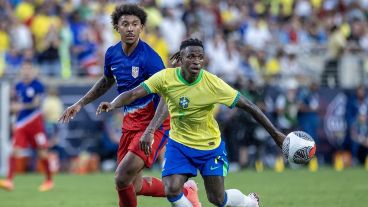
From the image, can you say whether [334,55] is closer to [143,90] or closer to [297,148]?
[297,148]

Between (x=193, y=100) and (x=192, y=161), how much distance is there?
0.65 meters

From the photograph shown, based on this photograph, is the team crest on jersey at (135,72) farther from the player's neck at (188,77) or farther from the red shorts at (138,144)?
the player's neck at (188,77)

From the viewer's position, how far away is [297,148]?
10445mm

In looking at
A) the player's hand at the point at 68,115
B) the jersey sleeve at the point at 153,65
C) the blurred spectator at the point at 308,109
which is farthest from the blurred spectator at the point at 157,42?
the player's hand at the point at 68,115

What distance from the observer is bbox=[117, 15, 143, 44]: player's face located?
37.2ft

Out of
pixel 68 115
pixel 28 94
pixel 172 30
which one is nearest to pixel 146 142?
pixel 68 115

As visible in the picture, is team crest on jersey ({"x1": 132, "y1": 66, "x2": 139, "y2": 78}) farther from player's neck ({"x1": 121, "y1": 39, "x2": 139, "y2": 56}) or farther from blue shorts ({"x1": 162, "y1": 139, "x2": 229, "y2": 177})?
blue shorts ({"x1": 162, "y1": 139, "x2": 229, "y2": 177})

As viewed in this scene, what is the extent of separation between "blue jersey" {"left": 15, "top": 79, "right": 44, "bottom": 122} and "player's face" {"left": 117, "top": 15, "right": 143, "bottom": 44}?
7649 mm

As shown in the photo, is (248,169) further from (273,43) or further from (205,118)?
(205,118)

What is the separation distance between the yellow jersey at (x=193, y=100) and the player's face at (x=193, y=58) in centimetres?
24

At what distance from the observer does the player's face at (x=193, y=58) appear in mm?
10211

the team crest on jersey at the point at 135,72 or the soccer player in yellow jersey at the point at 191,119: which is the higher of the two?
the team crest on jersey at the point at 135,72

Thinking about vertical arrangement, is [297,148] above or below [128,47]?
below

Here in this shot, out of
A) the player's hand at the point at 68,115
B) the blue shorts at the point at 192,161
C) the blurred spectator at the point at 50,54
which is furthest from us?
the blurred spectator at the point at 50,54
